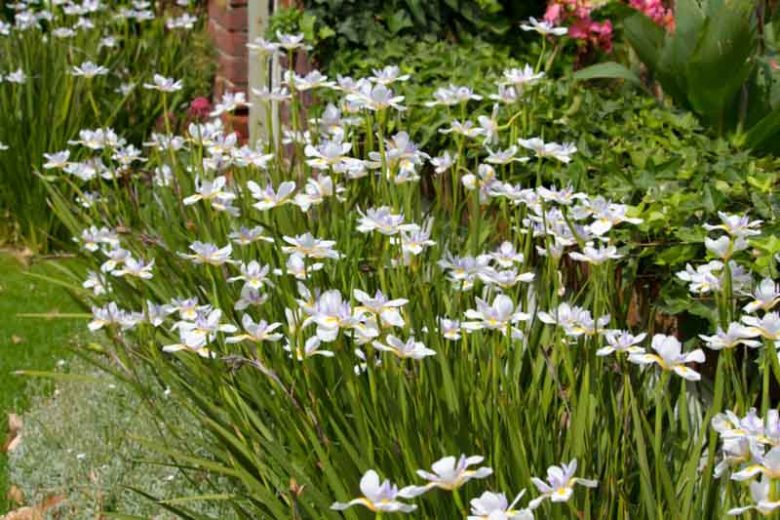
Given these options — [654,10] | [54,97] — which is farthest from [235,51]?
[654,10]

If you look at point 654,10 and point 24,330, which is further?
point 24,330

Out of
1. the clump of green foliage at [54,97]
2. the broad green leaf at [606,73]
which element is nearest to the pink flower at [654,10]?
the broad green leaf at [606,73]

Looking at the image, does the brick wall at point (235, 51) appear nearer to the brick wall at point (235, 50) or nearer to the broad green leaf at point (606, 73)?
the brick wall at point (235, 50)

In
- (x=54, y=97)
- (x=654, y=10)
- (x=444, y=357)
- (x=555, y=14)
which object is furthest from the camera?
(x=54, y=97)

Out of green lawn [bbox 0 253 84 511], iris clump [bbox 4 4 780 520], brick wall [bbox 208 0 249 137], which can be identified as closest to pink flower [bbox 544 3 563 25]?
iris clump [bbox 4 4 780 520]

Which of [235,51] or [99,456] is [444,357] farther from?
[235,51]

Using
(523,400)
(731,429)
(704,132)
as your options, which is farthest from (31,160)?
(731,429)

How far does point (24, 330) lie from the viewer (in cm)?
507

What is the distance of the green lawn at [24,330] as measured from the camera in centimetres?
443

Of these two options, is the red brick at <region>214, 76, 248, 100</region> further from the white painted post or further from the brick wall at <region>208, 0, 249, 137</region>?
the white painted post

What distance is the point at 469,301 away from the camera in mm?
2635

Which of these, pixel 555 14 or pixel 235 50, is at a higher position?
pixel 555 14

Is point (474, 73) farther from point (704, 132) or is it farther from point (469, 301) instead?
point (469, 301)

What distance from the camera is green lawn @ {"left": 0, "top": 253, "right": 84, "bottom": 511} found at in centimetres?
443
